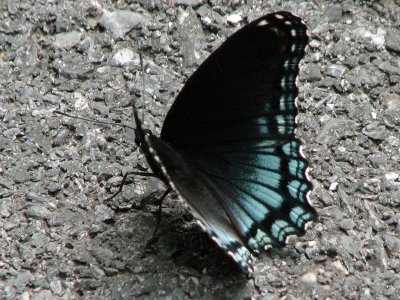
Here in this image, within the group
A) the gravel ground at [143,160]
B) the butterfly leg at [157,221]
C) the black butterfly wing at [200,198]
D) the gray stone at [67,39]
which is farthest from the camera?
the gray stone at [67,39]

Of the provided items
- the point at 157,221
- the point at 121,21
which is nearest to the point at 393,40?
the point at 121,21

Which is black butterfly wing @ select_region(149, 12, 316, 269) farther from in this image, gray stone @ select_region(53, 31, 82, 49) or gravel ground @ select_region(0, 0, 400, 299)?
gray stone @ select_region(53, 31, 82, 49)

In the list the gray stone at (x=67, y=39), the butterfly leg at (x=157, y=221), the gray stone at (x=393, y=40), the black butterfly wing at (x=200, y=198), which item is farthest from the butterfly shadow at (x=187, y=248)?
the gray stone at (x=393, y=40)

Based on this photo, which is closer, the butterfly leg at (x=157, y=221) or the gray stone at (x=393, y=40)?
the butterfly leg at (x=157, y=221)

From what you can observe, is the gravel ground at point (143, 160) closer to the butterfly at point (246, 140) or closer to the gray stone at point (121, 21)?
the gray stone at point (121, 21)

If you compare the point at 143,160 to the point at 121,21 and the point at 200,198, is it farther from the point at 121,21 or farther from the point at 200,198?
the point at 121,21

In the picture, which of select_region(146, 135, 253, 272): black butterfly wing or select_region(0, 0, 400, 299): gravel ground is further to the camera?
select_region(0, 0, 400, 299): gravel ground

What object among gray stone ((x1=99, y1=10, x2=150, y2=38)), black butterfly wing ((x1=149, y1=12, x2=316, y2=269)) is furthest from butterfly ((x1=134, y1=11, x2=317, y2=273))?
gray stone ((x1=99, y1=10, x2=150, y2=38))
